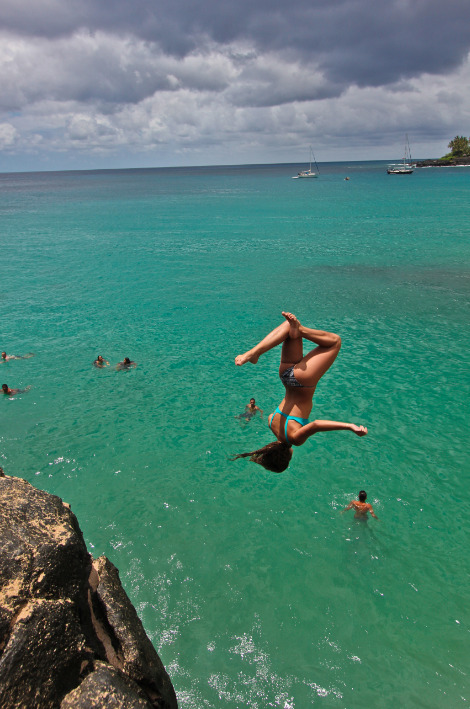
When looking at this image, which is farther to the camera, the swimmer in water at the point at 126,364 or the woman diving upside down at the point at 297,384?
the swimmer in water at the point at 126,364

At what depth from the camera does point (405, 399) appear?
763 inches

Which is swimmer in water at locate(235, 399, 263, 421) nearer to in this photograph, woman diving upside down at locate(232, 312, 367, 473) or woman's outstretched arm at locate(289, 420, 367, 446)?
woman diving upside down at locate(232, 312, 367, 473)

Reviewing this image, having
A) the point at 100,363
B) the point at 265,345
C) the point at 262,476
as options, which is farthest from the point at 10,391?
the point at 265,345

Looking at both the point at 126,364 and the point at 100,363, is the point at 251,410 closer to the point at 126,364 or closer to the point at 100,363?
the point at 126,364

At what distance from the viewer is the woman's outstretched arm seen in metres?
7.16

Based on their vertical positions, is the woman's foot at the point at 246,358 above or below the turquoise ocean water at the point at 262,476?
above

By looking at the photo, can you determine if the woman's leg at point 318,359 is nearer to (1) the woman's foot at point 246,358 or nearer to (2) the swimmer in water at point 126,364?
(1) the woman's foot at point 246,358

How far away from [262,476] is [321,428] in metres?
8.74

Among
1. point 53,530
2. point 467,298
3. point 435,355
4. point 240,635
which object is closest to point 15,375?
point 240,635

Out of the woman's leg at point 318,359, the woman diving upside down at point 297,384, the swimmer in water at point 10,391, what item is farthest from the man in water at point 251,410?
the swimmer in water at point 10,391

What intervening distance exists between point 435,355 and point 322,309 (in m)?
9.66

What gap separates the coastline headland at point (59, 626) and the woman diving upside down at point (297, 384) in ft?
9.71

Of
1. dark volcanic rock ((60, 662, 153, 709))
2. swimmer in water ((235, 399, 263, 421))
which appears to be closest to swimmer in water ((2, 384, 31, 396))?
swimmer in water ((235, 399, 263, 421))

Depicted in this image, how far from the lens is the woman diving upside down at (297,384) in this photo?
7.32 meters
